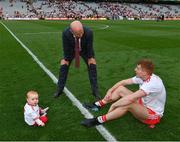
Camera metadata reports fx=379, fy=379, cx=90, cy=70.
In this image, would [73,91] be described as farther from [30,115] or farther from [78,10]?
[78,10]

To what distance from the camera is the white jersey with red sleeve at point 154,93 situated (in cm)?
646

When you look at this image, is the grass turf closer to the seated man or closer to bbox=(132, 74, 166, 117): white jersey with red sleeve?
the seated man

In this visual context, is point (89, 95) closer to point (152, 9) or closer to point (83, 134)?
point (83, 134)

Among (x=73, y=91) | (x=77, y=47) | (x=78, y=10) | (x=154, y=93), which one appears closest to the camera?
(x=154, y=93)

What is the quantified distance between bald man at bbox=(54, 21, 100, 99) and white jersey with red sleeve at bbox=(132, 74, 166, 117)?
6.36 feet

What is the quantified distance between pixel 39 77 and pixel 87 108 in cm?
373

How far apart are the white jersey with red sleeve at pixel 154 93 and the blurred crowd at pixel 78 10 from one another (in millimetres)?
66360

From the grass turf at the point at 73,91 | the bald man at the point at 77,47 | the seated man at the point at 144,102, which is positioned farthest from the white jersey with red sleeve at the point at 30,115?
the bald man at the point at 77,47

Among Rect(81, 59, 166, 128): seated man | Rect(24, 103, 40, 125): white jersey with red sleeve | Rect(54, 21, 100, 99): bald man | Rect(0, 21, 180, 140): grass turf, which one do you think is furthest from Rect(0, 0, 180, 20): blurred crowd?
Rect(81, 59, 166, 128): seated man

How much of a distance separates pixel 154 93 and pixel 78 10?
3111 inches

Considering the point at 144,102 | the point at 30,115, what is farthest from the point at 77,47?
the point at 144,102

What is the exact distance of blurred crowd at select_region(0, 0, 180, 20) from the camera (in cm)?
7750

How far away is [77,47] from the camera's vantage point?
8.20 metres

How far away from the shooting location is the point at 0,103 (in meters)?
8.36
